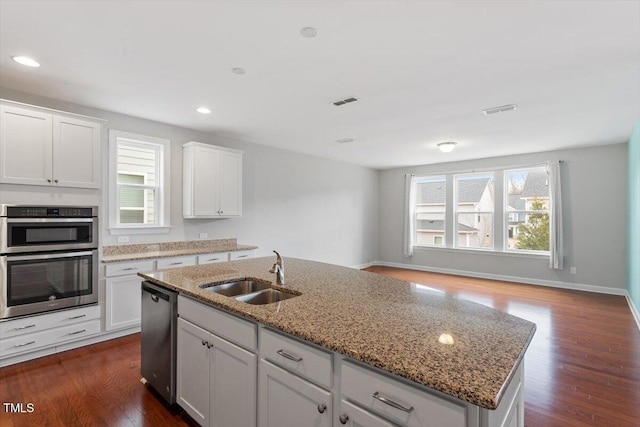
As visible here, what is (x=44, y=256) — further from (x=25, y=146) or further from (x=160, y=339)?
(x=160, y=339)

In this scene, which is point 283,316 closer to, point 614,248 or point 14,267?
point 14,267

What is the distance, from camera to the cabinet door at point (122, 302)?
3.40m

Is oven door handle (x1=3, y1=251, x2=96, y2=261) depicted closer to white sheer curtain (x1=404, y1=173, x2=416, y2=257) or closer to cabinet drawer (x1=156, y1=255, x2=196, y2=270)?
cabinet drawer (x1=156, y1=255, x2=196, y2=270)

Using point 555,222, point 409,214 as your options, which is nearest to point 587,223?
point 555,222

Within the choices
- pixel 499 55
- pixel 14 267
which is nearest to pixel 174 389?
pixel 14 267

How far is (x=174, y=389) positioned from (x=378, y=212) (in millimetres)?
7054

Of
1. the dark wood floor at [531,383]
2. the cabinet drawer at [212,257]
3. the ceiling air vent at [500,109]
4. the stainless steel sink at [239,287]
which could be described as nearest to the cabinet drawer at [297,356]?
the stainless steel sink at [239,287]

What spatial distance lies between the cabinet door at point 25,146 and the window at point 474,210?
714 centimetres

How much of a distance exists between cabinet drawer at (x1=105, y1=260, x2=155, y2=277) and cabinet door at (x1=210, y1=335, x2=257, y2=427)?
2.12 meters

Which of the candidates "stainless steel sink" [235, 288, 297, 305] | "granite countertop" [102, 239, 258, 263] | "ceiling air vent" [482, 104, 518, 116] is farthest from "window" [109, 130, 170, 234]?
"ceiling air vent" [482, 104, 518, 116]

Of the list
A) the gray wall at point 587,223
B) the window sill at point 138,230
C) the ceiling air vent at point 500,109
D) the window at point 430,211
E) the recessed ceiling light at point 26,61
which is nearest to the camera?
the recessed ceiling light at point 26,61

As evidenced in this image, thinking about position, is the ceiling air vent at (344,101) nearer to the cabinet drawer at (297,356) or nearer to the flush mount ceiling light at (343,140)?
the flush mount ceiling light at (343,140)

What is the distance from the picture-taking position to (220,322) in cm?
178

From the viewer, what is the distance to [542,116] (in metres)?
3.97
